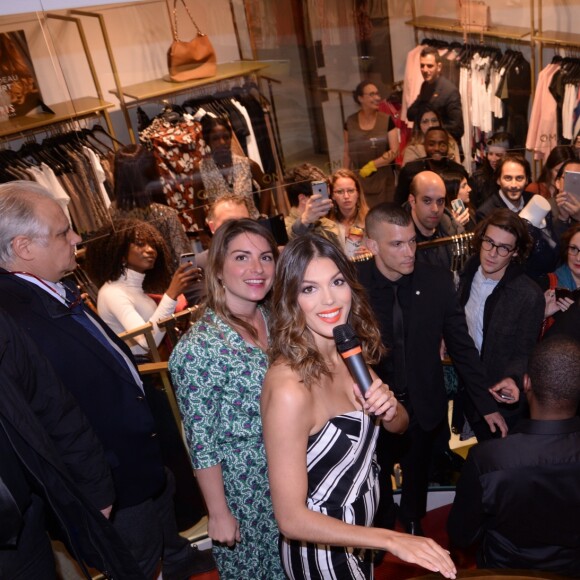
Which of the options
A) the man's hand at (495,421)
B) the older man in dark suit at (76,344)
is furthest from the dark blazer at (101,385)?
the man's hand at (495,421)

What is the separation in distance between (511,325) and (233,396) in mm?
1520

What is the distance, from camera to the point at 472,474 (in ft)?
6.12

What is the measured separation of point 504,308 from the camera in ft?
9.42

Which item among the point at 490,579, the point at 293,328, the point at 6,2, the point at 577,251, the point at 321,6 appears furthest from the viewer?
the point at 321,6

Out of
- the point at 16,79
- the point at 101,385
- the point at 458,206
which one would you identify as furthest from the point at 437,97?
the point at 101,385

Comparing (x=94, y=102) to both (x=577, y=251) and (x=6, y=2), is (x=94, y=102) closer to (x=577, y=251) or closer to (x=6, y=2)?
(x=6, y=2)

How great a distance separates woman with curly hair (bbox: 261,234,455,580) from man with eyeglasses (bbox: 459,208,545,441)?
3.75 ft

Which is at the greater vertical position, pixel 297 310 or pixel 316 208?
pixel 297 310

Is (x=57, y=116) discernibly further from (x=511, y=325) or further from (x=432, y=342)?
(x=511, y=325)

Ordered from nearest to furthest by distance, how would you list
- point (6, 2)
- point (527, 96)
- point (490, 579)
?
point (490, 579) → point (6, 2) → point (527, 96)

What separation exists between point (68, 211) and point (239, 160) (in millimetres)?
1244

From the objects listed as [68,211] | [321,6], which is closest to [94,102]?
[68,211]

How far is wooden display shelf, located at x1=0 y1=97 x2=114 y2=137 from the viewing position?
375cm

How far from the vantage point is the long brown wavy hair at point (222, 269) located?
2.10 meters
